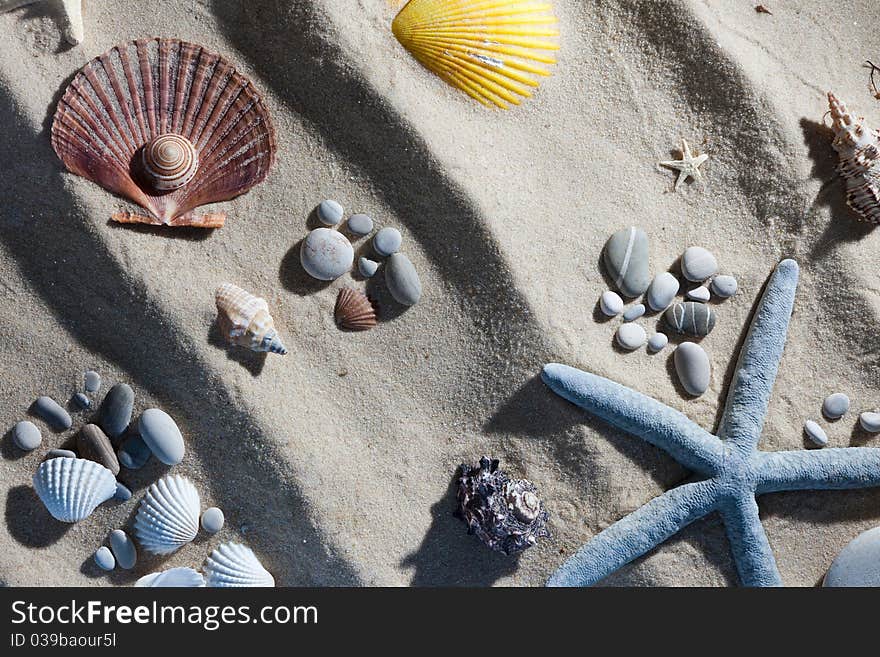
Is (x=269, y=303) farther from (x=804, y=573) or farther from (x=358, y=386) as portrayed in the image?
(x=804, y=573)

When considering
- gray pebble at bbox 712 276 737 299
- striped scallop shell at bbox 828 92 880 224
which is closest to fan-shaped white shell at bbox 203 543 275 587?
gray pebble at bbox 712 276 737 299

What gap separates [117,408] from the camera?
8.34 ft

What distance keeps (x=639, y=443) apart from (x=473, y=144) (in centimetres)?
120

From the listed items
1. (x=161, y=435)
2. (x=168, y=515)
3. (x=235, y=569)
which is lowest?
(x=235, y=569)

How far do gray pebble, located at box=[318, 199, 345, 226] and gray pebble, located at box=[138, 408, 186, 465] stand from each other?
880 millimetres

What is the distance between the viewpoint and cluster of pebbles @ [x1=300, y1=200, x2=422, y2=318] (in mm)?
2518

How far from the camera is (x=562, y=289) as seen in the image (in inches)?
101

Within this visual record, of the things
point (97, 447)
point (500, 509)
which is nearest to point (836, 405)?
point (500, 509)

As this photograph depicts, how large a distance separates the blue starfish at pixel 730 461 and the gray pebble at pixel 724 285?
0.37 ft

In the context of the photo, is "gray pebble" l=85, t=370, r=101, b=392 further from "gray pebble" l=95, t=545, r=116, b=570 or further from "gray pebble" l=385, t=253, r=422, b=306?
"gray pebble" l=385, t=253, r=422, b=306

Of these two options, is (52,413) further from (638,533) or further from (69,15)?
(638,533)

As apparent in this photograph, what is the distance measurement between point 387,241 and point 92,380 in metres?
1.14
